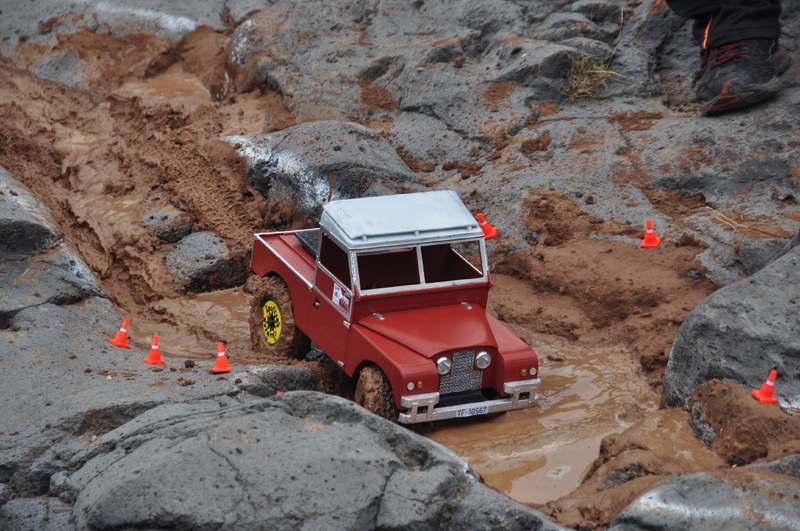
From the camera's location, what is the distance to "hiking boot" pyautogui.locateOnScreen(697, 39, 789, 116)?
8922mm

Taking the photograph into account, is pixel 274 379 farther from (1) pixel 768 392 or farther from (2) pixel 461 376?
(1) pixel 768 392

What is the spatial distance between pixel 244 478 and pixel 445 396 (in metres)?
2.64

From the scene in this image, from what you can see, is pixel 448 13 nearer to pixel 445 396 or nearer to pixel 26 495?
pixel 445 396

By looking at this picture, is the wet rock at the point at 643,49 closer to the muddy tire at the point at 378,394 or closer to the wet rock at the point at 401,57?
the wet rock at the point at 401,57

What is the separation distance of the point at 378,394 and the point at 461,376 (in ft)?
2.07

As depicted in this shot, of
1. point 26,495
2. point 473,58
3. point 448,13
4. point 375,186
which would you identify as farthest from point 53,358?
point 448,13

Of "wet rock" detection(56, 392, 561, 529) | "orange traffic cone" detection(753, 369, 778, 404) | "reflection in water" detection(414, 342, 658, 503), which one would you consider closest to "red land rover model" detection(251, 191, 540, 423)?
"reflection in water" detection(414, 342, 658, 503)

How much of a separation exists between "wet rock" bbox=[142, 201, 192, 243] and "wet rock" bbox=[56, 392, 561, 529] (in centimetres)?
547

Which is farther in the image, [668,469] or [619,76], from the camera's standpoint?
[619,76]

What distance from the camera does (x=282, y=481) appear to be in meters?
3.91

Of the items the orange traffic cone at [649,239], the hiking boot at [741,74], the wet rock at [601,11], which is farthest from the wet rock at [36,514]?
the wet rock at [601,11]

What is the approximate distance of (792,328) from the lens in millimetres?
5477

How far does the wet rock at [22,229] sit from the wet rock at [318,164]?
7.90 ft

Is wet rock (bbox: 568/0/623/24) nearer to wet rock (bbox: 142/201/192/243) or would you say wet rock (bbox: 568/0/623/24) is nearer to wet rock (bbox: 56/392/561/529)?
wet rock (bbox: 142/201/192/243)
